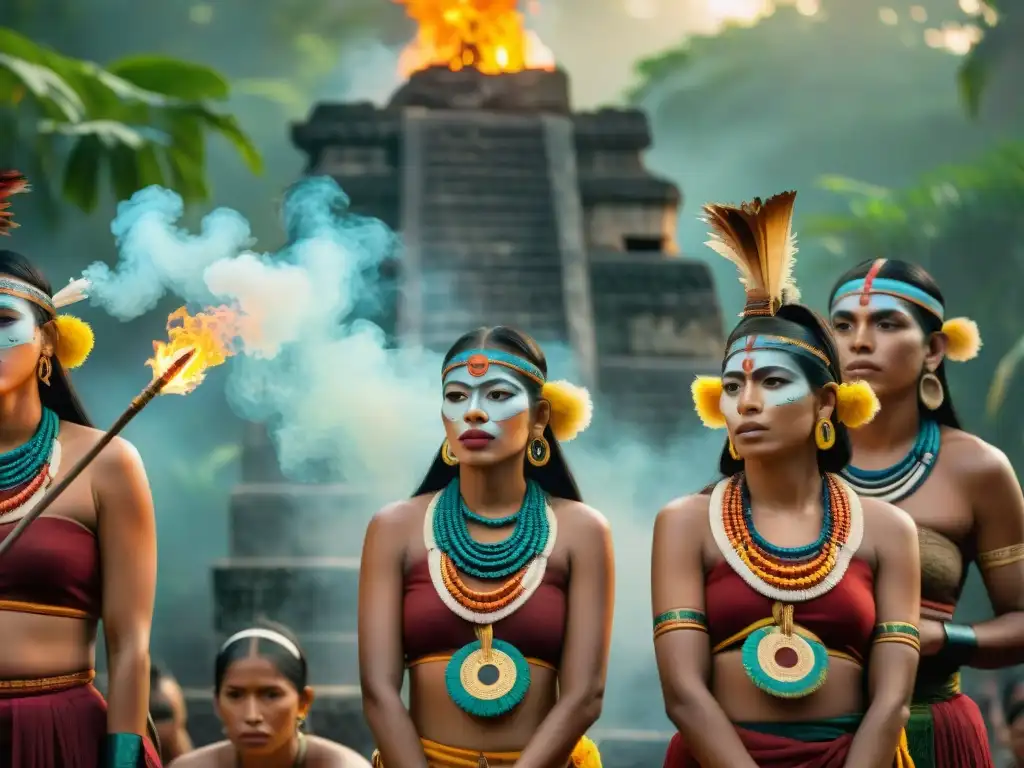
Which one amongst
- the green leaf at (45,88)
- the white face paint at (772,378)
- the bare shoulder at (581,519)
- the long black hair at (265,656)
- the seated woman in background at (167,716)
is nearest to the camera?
the white face paint at (772,378)

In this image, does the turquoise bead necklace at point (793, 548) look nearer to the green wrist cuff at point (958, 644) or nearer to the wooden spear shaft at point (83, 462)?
the green wrist cuff at point (958, 644)

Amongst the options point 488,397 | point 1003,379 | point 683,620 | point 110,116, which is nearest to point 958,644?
point 683,620

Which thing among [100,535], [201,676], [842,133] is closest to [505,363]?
[100,535]

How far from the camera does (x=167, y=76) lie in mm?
20047

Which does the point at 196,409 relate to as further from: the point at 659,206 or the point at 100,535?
the point at 100,535

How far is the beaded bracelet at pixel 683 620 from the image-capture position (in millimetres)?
5254

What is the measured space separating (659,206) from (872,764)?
1356 centimetres

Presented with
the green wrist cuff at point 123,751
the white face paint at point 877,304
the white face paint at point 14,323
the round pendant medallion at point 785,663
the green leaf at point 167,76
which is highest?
the green leaf at point 167,76

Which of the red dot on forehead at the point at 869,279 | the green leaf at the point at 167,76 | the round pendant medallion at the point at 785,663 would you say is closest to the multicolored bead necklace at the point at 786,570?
the round pendant medallion at the point at 785,663

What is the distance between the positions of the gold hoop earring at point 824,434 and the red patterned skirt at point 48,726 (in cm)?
218

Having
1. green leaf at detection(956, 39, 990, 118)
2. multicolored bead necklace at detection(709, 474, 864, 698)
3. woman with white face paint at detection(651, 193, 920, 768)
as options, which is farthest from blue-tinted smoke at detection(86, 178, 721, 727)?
green leaf at detection(956, 39, 990, 118)

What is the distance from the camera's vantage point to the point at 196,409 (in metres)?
26.8

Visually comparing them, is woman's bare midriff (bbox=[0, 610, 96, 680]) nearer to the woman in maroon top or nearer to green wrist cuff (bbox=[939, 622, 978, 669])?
the woman in maroon top

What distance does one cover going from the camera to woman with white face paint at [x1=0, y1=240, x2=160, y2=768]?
5.26 metres
